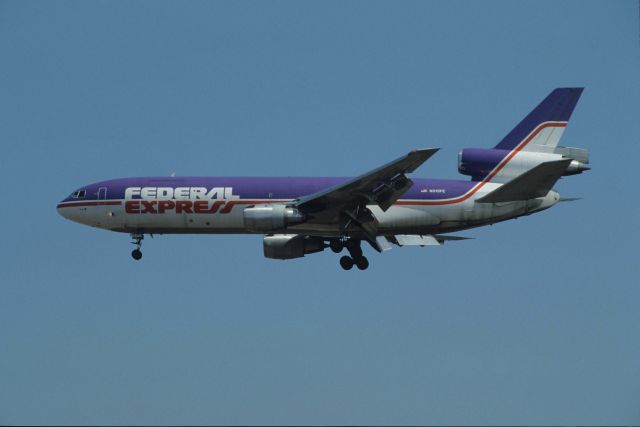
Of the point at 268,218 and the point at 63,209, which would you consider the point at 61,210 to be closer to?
the point at 63,209

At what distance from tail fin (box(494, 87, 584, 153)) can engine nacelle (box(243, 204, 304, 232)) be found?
38.1 ft

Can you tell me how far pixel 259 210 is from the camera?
50.4 metres

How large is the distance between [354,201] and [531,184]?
8346mm

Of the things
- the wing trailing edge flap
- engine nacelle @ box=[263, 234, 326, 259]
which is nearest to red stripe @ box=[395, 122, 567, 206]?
the wing trailing edge flap

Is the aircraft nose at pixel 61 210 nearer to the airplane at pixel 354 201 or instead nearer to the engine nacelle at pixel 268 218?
the airplane at pixel 354 201

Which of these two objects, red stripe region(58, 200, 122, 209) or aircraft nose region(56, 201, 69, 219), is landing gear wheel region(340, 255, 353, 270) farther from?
aircraft nose region(56, 201, 69, 219)

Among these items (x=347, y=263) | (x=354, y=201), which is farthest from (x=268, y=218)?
(x=347, y=263)

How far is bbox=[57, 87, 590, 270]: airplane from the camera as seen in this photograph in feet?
165

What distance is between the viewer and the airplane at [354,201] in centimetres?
5041

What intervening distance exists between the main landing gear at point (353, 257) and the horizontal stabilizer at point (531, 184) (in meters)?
6.86

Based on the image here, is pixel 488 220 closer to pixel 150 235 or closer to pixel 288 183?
pixel 288 183

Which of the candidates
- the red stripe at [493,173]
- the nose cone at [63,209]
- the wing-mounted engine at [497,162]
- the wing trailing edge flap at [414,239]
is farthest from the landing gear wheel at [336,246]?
the nose cone at [63,209]

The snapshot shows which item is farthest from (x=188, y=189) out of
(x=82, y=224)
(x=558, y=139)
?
(x=558, y=139)

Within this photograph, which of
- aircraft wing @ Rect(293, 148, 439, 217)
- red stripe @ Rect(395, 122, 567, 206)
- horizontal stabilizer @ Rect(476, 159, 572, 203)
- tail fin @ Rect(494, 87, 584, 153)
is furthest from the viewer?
tail fin @ Rect(494, 87, 584, 153)
